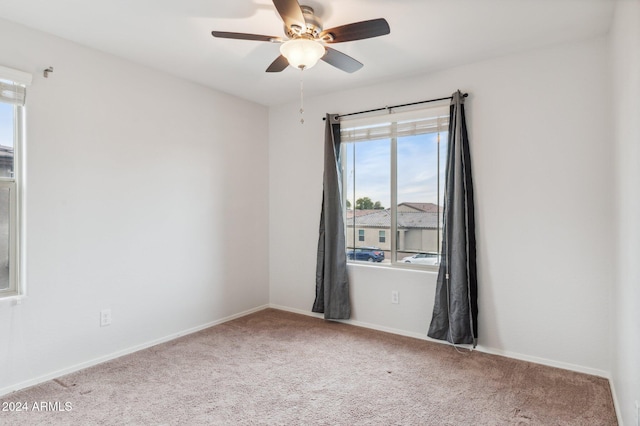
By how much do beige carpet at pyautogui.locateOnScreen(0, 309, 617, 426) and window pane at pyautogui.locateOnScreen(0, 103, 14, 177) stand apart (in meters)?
1.47

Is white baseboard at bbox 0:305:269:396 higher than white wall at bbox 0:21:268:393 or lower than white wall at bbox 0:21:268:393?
lower

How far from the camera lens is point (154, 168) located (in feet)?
11.0

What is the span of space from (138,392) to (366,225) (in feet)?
8.11

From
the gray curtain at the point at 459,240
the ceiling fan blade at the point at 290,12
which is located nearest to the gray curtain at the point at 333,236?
the gray curtain at the point at 459,240

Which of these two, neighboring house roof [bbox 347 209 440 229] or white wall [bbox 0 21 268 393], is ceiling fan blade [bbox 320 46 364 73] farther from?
white wall [bbox 0 21 268 393]

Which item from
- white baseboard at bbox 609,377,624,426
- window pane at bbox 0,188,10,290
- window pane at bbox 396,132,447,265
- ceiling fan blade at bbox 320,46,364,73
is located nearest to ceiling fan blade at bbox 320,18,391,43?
ceiling fan blade at bbox 320,46,364,73

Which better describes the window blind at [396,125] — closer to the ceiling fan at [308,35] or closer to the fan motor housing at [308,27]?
the ceiling fan at [308,35]

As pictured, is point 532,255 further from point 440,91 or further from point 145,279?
point 145,279

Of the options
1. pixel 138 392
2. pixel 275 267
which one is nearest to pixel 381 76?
pixel 275 267

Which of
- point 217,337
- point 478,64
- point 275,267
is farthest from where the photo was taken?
point 275,267

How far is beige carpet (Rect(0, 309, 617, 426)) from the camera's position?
2207 millimetres

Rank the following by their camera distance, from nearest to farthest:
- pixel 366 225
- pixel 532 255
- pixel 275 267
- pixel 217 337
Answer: pixel 532 255 → pixel 217 337 → pixel 366 225 → pixel 275 267

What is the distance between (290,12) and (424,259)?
2479 mm

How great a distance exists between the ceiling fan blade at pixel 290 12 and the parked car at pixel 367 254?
2350 mm
